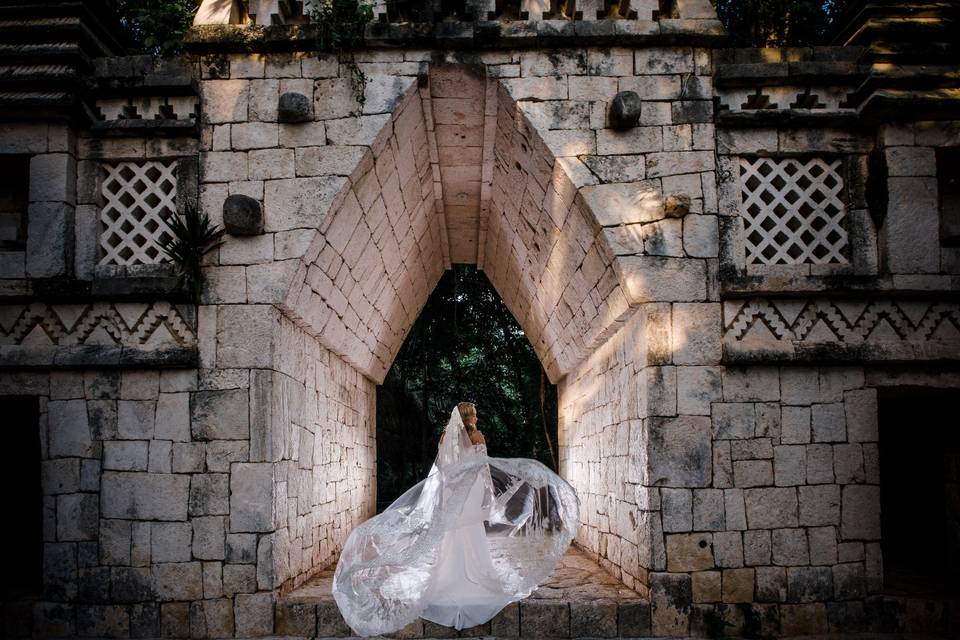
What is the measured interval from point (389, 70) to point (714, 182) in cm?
257

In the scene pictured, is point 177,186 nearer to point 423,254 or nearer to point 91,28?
point 91,28

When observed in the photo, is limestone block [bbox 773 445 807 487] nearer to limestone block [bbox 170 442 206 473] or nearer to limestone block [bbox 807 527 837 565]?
limestone block [bbox 807 527 837 565]

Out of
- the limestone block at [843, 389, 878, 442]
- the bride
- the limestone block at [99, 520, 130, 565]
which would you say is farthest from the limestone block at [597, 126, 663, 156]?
the limestone block at [99, 520, 130, 565]

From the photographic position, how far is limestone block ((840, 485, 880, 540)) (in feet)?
15.6

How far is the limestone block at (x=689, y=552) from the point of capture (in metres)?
4.64

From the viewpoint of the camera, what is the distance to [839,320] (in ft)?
16.1

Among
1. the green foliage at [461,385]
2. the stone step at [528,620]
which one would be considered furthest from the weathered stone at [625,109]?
the green foliage at [461,385]

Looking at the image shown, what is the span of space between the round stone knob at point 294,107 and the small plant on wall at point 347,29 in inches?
14.9

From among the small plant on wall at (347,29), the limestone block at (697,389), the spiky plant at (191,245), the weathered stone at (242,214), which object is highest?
the small plant on wall at (347,29)

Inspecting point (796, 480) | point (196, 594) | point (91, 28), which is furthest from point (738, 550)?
point (91, 28)

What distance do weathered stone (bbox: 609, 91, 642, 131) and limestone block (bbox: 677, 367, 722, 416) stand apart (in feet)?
6.05

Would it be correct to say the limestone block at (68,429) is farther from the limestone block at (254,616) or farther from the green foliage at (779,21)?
the green foliage at (779,21)

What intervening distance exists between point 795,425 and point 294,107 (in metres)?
4.31

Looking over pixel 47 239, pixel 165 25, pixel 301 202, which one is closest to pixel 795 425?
pixel 301 202
